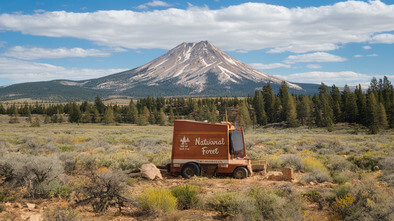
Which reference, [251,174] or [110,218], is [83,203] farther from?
[251,174]

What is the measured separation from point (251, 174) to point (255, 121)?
72427 millimetres

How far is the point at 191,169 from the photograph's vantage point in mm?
11445

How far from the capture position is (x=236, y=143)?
11.8 metres

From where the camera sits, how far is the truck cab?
37.5 feet

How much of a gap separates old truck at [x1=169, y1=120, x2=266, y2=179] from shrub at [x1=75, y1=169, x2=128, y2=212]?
418 cm

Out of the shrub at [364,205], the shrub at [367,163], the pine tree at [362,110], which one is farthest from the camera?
the pine tree at [362,110]

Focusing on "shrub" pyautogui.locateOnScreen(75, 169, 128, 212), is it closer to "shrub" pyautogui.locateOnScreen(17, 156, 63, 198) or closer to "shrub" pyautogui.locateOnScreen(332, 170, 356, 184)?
"shrub" pyautogui.locateOnScreen(17, 156, 63, 198)

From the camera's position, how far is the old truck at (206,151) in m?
11.4

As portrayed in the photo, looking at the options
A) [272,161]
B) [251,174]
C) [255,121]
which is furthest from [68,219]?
[255,121]

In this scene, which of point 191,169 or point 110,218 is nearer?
point 110,218

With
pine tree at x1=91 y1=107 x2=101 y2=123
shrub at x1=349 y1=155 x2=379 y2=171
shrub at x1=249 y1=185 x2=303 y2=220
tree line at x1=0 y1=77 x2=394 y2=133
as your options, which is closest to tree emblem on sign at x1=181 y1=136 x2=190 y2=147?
shrub at x1=249 y1=185 x2=303 y2=220

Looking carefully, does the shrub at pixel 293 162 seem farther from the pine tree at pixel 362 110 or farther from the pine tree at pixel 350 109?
the pine tree at pixel 350 109

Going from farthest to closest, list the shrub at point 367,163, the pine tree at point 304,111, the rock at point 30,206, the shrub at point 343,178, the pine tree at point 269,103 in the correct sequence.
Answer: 1. the pine tree at point 269,103
2. the pine tree at point 304,111
3. the shrub at point 367,163
4. the shrub at point 343,178
5. the rock at point 30,206

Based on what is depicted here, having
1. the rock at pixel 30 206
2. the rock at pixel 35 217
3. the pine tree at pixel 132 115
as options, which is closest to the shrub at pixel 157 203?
the rock at pixel 35 217
